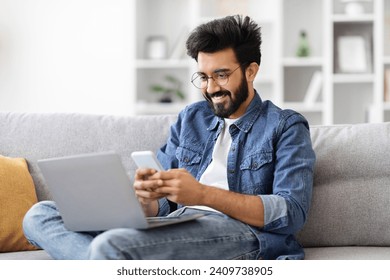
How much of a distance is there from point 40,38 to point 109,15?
0.52 metres

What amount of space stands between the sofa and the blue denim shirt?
0.15m

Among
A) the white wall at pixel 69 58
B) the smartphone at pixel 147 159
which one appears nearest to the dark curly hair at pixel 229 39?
the smartphone at pixel 147 159

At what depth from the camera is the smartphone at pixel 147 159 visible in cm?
168

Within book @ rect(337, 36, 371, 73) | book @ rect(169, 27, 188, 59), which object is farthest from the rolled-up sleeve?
book @ rect(169, 27, 188, 59)

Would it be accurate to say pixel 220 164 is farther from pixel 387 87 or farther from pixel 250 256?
pixel 387 87

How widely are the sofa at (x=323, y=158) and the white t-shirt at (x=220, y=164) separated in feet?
0.92

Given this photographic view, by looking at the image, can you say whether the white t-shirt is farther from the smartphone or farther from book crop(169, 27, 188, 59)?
book crop(169, 27, 188, 59)

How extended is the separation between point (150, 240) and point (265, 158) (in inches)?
20.0

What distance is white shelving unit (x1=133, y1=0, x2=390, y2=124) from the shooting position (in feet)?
15.0

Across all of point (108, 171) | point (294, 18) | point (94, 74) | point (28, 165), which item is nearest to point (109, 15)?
point (94, 74)

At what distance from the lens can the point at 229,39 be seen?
2049 mm

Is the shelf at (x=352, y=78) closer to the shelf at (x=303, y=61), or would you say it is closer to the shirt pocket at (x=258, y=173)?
the shelf at (x=303, y=61)

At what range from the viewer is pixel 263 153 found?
200 centimetres

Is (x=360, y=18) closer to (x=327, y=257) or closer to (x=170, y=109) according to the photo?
(x=170, y=109)
